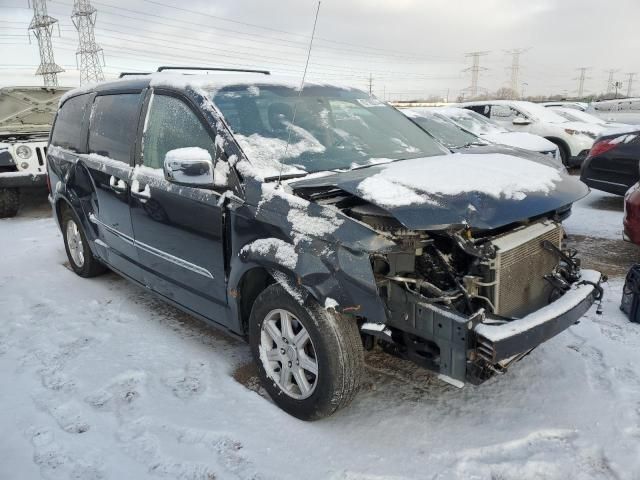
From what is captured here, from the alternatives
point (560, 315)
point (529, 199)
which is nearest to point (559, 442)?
point (560, 315)

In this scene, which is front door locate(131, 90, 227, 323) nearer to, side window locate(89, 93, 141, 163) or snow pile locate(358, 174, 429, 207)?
side window locate(89, 93, 141, 163)

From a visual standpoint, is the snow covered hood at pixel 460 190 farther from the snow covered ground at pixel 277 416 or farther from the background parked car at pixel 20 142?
the background parked car at pixel 20 142

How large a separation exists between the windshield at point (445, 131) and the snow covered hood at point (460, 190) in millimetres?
3482

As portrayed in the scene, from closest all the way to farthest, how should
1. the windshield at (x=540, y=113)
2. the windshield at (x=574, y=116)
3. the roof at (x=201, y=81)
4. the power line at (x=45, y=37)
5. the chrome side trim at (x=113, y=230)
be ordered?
the roof at (x=201, y=81)
the chrome side trim at (x=113, y=230)
the windshield at (x=540, y=113)
the windshield at (x=574, y=116)
the power line at (x=45, y=37)

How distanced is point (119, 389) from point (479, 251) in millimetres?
2227

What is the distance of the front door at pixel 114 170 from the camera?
12.6 ft

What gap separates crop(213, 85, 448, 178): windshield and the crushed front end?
2.82 ft

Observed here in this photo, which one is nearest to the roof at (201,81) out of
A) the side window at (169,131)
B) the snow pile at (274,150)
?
the side window at (169,131)

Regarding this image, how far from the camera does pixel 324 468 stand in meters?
2.46

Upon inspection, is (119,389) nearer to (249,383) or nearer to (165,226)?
(249,383)

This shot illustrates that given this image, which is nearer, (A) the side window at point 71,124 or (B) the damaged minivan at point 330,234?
(B) the damaged minivan at point 330,234

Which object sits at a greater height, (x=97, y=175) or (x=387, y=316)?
(x=97, y=175)

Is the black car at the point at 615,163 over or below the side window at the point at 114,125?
below

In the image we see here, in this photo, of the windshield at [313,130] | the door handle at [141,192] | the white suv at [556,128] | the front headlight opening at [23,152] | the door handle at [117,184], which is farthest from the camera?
the white suv at [556,128]
